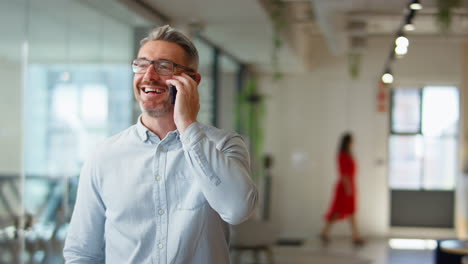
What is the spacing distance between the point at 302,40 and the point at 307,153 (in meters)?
2.15

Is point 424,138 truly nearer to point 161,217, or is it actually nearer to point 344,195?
point 344,195

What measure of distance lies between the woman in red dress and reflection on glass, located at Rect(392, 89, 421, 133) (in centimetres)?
167

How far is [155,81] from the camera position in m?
1.84

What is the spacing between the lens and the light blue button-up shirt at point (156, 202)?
5.77 ft

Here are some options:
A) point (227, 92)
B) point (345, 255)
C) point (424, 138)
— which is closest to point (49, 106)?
point (227, 92)

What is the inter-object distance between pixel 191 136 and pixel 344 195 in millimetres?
9353

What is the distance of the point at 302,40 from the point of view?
36.2 feet

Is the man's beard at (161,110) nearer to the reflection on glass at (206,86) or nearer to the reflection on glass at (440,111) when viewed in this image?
the reflection on glass at (206,86)

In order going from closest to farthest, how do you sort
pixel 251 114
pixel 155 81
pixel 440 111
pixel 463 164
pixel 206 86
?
pixel 155 81 < pixel 206 86 < pixel 251 114 < pixel 463 164 < pixel 440 111

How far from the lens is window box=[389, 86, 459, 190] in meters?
11.8

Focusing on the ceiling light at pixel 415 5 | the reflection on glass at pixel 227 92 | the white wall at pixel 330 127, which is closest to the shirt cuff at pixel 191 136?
the ceiling light at pixel 415 5

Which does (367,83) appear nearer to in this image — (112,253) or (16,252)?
(16,252)

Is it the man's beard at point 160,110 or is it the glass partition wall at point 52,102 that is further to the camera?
the glass partition wall at point 52,102

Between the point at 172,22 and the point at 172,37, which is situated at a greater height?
the point at 172,22
